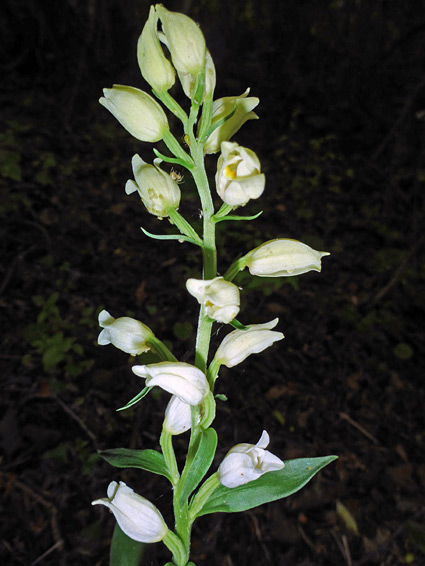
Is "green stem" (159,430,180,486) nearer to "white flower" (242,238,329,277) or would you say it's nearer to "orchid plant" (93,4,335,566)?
"orchid plant" (93,4,335,566)

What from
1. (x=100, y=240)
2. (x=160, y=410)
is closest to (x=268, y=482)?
(x=160, y=410)

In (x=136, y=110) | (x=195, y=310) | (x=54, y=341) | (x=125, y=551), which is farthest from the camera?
(x=195, y=310)

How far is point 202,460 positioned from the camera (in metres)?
1.04

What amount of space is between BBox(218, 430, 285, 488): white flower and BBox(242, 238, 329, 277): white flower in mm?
382

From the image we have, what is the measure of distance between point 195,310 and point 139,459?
1.88 meters

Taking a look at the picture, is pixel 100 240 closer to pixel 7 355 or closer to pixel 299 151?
pixel 7 355

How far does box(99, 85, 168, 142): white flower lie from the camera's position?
1.01 m

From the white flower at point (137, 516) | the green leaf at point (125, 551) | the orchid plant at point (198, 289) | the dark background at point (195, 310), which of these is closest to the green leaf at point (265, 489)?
the orchid plant at point (198, 289)

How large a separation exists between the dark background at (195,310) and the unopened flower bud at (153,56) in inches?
48.0

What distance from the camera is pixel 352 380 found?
2734 mm

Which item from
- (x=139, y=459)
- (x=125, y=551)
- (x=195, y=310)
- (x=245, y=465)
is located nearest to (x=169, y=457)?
(x=139, y=459)

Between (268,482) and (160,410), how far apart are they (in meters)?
1.31

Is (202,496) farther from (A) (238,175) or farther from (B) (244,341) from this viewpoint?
(A) (238,175)

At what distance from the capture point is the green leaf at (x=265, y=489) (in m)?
1.08
